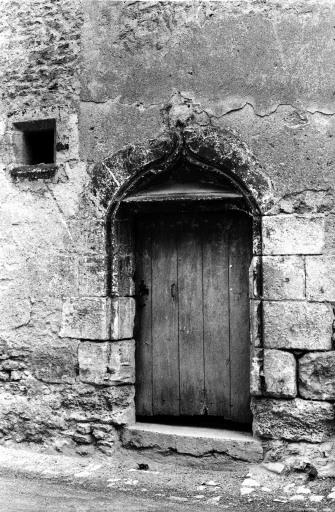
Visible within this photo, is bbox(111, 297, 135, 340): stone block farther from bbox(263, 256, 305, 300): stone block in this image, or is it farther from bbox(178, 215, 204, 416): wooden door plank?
bbox(263, 256, 305, 300): stone block

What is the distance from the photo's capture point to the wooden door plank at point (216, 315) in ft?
Result: 16.3

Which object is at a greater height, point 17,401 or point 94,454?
point 17,401

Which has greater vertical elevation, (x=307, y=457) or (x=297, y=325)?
(x=297, y=325)

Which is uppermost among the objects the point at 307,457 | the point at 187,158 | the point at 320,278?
the point at 187,158

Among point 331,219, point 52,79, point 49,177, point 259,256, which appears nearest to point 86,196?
point 49,177

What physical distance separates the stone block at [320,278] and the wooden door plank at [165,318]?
113cm

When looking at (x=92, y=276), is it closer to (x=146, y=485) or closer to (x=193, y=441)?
(x=193, y=441)

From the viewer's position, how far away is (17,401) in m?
5.28

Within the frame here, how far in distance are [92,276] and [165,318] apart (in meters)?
0.67

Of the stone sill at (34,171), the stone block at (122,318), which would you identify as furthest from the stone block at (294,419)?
the stone sill at (34,171)

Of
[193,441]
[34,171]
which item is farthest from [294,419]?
[34,171]

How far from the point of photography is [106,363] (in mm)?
4984

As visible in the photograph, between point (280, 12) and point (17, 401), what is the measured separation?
3.60 m

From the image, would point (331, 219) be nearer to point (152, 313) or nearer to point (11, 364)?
point (152, 313)
